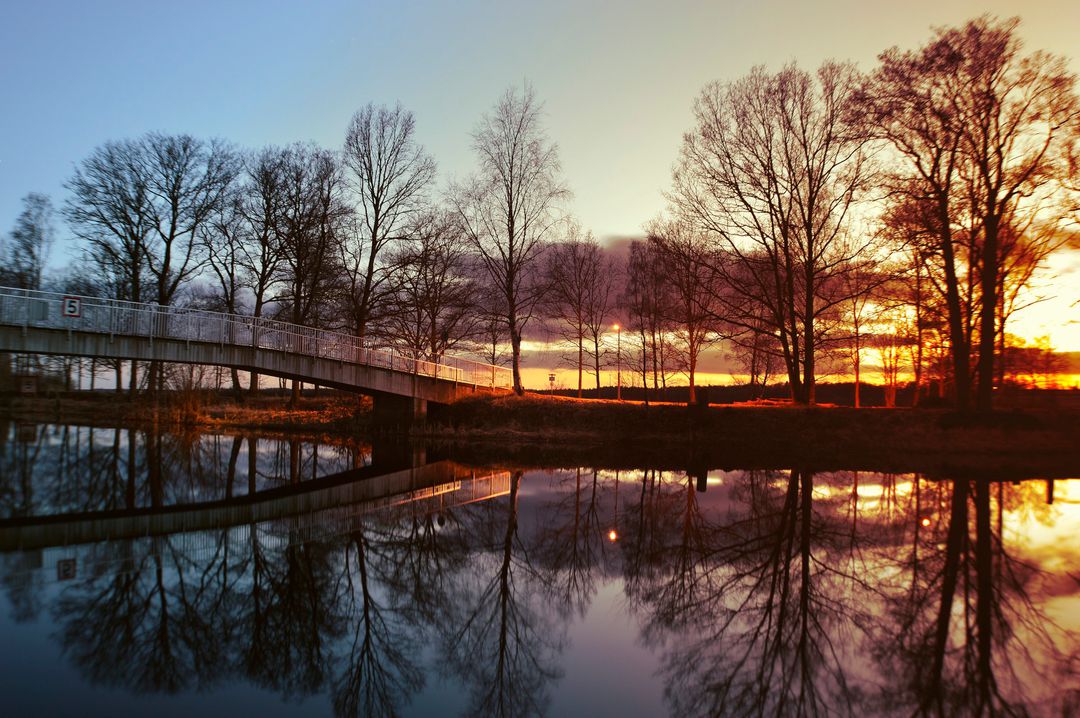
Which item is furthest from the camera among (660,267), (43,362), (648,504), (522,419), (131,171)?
(660,267)

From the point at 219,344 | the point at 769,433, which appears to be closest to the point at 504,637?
the point at 769,433

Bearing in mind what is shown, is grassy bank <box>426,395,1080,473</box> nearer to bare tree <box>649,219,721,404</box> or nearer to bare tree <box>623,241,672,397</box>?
bare tree <box>649,219,721,404</box>

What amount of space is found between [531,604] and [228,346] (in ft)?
68.9

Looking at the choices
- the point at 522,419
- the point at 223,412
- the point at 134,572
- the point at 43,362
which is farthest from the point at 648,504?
the point at 43,362

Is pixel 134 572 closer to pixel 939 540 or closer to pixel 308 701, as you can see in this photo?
pixel 308 701

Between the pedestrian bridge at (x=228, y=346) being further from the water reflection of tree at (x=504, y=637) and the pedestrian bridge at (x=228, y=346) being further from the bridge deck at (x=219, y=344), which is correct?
the water reflection of tree at (x=504, y=637)

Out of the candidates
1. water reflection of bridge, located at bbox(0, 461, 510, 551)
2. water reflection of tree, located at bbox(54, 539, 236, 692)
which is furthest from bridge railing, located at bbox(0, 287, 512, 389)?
water reflection of tree, located at bbox(54, 539, 236, 692)

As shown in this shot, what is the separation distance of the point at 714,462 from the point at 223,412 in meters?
27.0

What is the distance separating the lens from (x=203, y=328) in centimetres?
2411

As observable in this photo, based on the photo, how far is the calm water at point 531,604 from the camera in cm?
538

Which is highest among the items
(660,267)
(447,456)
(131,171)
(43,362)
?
(131,171)

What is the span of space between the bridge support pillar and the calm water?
15.1 metres

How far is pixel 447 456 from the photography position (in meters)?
23.3

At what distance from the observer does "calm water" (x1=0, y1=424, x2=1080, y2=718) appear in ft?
17.6
